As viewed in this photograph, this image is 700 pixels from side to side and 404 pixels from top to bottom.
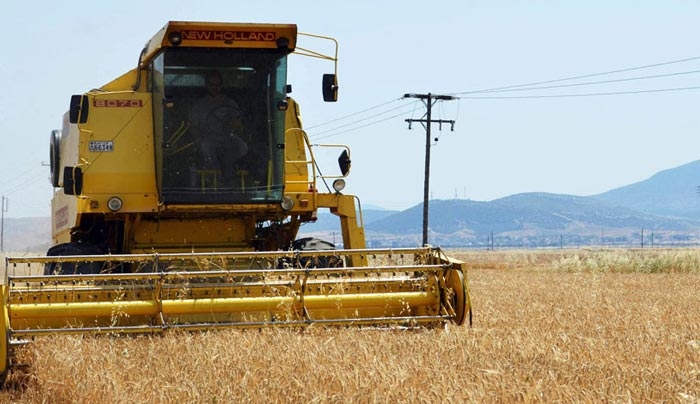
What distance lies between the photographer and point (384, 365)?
6.30m

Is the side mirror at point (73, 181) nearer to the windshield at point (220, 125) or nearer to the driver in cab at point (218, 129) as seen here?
the windshield at point (220, 125)

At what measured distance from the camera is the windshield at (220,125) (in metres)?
10.3

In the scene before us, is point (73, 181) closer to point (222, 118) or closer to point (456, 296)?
point (222, 118)

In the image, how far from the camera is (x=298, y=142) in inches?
436

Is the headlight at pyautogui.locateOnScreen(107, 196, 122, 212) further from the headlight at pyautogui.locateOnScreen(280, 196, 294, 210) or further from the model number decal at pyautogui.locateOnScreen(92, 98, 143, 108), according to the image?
the headlight at pyautogui.locateOnScreen(280, 196, 294, 210)

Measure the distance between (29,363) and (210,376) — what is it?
174 cm

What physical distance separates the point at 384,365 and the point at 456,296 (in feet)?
7.90

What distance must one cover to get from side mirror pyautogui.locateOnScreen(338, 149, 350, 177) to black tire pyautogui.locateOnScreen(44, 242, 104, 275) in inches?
98.4

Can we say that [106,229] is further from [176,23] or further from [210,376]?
[210,376]

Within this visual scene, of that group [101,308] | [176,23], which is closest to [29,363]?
[101,308]

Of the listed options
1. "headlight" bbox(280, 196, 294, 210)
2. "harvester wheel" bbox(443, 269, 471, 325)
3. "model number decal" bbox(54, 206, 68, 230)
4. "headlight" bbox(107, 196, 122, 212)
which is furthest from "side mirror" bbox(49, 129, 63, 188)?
"harvester wheel" bbox(443, 269, 471, 325)

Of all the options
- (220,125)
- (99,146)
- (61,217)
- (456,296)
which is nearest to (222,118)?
(220,125)

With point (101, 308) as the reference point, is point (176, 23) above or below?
above

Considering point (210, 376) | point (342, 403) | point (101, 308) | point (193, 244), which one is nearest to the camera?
point (342, 403)
